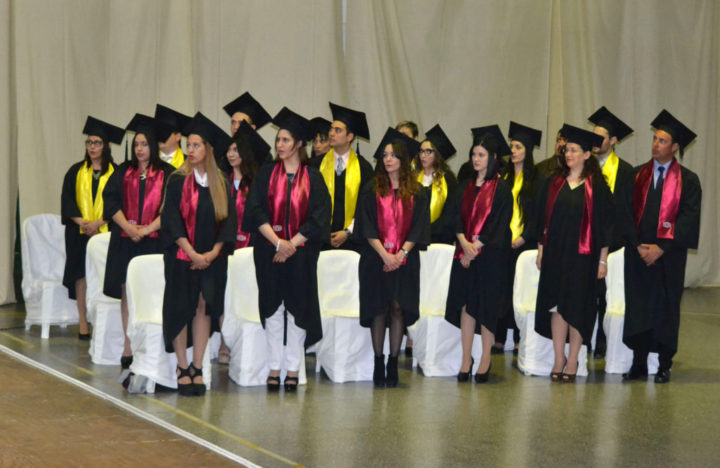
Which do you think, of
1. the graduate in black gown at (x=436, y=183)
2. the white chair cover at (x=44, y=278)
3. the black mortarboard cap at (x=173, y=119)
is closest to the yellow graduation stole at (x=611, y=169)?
the graduate in black gown at (x=436, y=183)

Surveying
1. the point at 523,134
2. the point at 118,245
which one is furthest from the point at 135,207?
the point at 523,134

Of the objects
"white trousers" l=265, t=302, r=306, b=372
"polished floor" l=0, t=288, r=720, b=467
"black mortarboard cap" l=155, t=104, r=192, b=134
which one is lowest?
"polished floor" l=0, t=288, r=720, b=467

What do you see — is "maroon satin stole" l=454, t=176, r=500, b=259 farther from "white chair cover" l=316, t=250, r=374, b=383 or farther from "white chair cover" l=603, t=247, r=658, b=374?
"white chair cover" l=603, t=247, r=658, b=374

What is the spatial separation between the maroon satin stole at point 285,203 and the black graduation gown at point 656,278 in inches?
96.6

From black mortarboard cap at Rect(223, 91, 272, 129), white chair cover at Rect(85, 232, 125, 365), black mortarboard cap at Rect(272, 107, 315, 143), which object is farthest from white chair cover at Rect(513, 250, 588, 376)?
white chair cover at Rect(85, 232, 125, 365)

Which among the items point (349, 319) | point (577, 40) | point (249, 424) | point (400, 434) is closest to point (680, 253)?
point (349, 319)

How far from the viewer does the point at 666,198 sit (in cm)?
748

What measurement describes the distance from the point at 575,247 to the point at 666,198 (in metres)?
0.85

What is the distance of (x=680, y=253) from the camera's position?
7.54 m

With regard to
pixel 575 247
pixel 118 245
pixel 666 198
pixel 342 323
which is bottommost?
pixel 342 323

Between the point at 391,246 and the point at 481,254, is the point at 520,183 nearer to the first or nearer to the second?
the point at 481,254

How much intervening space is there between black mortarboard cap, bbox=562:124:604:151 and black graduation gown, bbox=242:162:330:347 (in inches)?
72.0

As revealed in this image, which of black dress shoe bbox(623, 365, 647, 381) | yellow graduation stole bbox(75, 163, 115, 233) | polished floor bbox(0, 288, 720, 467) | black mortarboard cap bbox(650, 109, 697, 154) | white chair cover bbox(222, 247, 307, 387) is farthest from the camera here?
yellow graduation stole bbox(75, 163, 115, 233)

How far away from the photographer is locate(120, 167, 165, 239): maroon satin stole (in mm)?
7488
